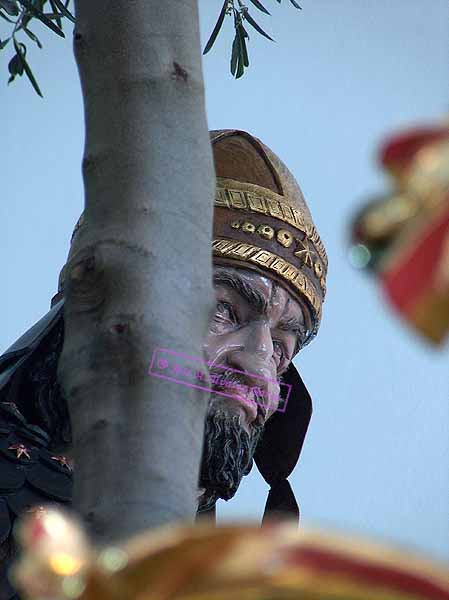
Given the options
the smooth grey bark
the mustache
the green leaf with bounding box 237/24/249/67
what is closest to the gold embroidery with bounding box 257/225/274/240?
the mustache

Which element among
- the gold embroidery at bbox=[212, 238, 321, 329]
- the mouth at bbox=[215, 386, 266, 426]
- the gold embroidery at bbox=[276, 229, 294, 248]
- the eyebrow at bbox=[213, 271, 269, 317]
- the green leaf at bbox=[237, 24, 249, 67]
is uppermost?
the green leaf at bbox=[237, 24, 249, 67]

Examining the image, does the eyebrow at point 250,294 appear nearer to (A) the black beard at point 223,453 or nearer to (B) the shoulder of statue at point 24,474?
(A) the black beard at point 223,453

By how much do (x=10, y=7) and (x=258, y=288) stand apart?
511 mm

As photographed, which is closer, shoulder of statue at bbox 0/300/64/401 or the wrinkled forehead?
shoulder of statue at bbox 0/300/64/401

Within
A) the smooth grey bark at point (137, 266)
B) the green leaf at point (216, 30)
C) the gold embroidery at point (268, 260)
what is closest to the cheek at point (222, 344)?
the gold embroidery at point (268, 260)

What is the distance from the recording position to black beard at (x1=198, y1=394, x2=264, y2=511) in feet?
5.60

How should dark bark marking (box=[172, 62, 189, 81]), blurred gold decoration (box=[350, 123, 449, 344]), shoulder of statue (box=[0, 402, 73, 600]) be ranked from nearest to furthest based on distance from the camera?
blurred gold decoration (box=[350, 123, 449, 344]), dark bark marking (box=[172, 62, 189, 81]), shoulder of statue (box=[0, 402, 73, 600])

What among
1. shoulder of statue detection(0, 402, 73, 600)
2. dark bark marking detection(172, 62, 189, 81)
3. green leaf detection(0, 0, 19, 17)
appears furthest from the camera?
green leaf detection(0, 0, 19, 17)

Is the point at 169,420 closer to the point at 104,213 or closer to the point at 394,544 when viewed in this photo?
the point at 104,213

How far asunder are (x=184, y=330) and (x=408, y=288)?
1.48ft

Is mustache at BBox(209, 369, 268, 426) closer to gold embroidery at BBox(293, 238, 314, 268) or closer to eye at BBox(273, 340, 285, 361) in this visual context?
eye at BBox(273, 340, 285, 361)

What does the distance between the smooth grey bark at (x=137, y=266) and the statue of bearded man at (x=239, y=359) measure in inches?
17.9

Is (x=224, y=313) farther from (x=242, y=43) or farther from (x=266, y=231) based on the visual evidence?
(x=242, y=43)

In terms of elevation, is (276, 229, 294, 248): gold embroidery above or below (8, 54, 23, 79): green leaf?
below
